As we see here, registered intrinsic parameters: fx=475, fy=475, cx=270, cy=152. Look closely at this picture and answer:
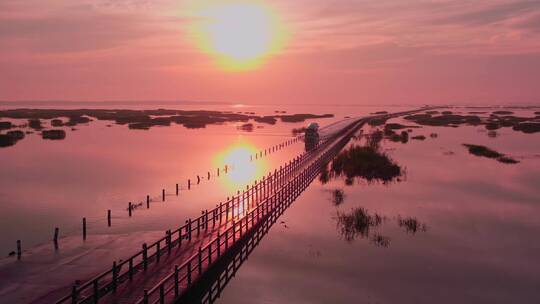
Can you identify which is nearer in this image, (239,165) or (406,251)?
(406,251)

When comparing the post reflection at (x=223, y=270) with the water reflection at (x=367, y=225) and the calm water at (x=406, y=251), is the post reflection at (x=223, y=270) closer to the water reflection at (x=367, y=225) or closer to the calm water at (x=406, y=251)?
the calm water at (x=406, y=251)

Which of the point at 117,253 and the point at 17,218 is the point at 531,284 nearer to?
the point at 117,253

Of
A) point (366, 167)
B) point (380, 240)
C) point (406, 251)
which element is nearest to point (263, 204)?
point (380, 240)

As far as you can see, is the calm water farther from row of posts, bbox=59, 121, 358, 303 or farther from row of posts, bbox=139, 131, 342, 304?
row of posts, bbox=59, 121, 358, 303

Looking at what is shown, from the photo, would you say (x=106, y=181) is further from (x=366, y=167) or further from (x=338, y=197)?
(x=366, y=167)

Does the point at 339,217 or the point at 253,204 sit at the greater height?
the point at 253,204

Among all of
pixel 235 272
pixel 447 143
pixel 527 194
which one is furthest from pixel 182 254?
pixel 447 143

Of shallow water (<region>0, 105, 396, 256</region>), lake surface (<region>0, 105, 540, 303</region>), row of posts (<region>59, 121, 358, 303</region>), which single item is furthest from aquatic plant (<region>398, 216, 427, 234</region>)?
shallow water (<region>0, 105, 396, 256</region>)
